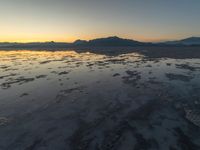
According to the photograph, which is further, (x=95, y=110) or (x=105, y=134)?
(x=95, y=110)

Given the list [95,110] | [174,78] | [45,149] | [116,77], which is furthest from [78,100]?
[174,78]

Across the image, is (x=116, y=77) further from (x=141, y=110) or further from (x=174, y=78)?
(x=141, y=110)

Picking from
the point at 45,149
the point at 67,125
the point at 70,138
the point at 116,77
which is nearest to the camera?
the point at 45,149

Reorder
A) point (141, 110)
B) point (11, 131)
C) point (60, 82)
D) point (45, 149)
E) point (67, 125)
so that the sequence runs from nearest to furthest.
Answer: point (45, 149) < point (11, 131) < point (67, 125) < point (141, 110) < point (60, 82)

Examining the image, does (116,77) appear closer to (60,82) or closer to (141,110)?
(60,82)

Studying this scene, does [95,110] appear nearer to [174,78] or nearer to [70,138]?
[70,138]

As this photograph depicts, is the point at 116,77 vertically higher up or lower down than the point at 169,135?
lower down

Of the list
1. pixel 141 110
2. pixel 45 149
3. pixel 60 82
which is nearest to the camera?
pixel 45 149

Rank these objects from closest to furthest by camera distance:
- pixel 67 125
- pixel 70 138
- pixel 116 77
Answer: pixel 70 138 < pixel 67 125 < pixel 116 77

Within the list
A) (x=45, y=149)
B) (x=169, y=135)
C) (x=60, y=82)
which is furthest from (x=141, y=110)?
(x=60, y=82)
